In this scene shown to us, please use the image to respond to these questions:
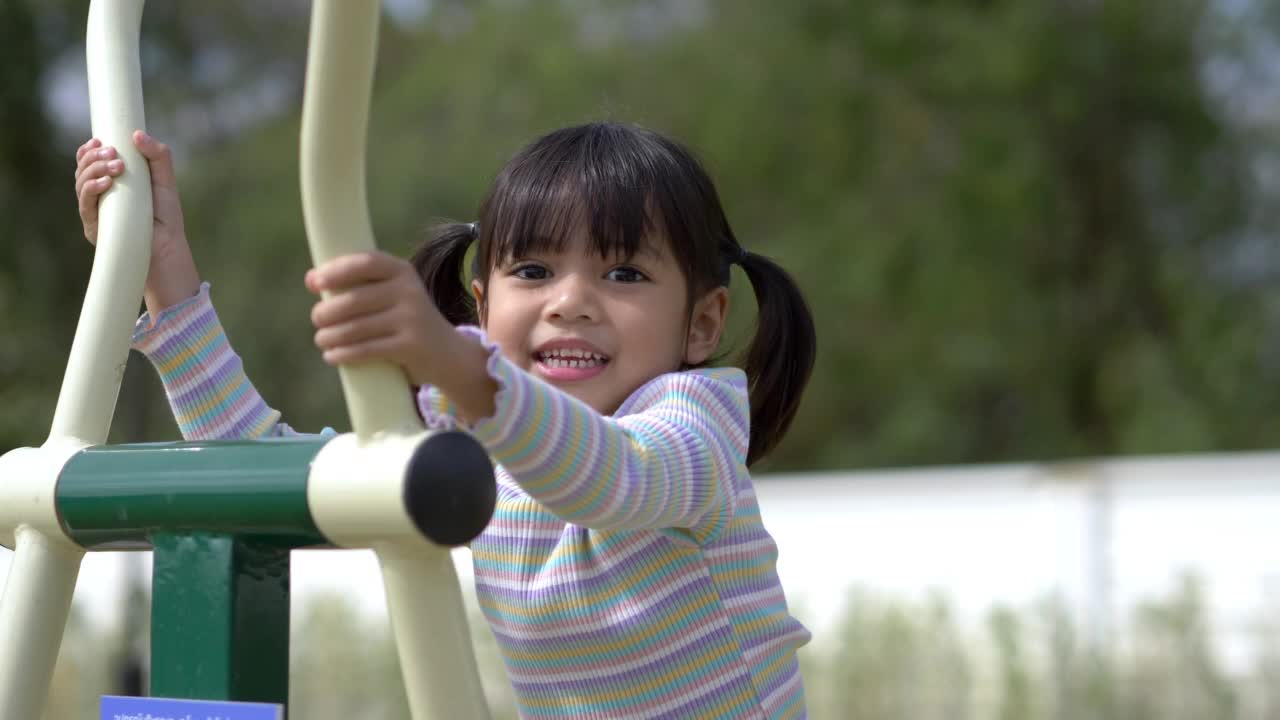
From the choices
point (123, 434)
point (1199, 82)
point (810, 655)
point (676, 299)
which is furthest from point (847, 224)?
point (676, 299)

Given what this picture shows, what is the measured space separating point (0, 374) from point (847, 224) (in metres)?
5.80

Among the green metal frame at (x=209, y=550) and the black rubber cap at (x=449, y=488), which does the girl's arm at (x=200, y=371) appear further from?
the black rubber cap at (x=449, y=488)

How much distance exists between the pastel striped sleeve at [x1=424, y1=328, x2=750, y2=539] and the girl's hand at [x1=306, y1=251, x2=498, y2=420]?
2.9 inches

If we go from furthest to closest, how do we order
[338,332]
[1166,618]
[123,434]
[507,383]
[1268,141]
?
[1268,141], [123,434], [1166,618], [507,383], [338,332]

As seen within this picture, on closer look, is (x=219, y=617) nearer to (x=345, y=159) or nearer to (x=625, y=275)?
(x=345, y=159)

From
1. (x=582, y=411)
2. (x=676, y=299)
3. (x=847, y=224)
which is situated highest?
(x=847, y=224)

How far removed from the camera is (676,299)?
1.68 meters

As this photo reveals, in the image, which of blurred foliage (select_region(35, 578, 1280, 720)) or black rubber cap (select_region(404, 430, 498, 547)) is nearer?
black rubber cap (select_region(404, 430, 498, 547))

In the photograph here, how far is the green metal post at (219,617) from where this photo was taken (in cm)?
116

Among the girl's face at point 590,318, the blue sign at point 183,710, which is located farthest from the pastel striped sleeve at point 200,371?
the blue sign at point 183,710

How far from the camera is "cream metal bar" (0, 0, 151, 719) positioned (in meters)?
1.29

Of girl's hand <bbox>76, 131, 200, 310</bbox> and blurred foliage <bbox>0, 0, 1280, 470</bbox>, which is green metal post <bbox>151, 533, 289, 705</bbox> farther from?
blurred foliage <bbox>0, 0, 1280, 470</bbox>

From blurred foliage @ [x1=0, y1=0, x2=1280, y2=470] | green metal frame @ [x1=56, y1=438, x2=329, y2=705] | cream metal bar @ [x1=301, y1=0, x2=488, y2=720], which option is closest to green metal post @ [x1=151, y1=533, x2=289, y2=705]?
green metal frame @ [x1=56, y1=438, x2=329, y2=705]

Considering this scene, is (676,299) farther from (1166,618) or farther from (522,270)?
(1166,618)
